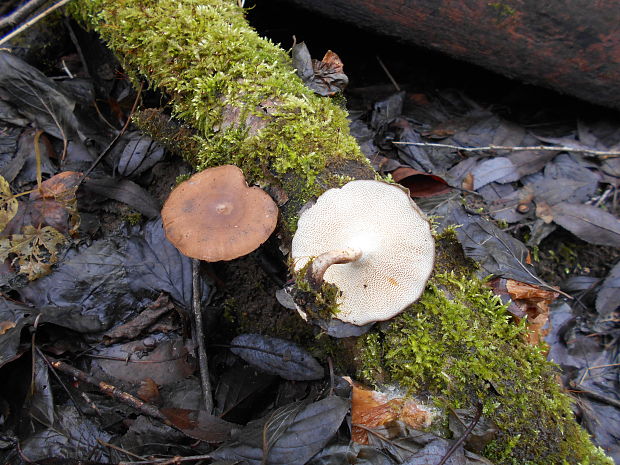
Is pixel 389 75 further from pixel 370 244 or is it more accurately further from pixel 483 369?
pixel 483 369

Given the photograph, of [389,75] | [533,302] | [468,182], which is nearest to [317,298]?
[533,302]

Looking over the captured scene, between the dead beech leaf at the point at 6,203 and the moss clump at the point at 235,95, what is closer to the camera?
the moss clump at the point at 235,95

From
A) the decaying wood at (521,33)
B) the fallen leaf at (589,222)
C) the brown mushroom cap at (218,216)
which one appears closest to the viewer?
the brown mushroom cap at (218,216)

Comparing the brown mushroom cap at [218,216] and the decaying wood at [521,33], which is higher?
the decaying wood at [521,33]

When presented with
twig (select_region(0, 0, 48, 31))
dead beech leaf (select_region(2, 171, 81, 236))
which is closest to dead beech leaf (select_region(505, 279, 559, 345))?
dead beech leaf (select_region(2, 171, 81, 236))

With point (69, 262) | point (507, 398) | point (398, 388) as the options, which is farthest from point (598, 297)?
point (69, 262)

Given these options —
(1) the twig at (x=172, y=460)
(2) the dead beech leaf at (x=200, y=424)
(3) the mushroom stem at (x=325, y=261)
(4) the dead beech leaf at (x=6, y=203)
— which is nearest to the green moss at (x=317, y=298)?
(3) the mushroom stem at (x=325, y=261)

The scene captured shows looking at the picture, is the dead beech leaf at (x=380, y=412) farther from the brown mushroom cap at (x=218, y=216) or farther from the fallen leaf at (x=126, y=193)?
the fallen leaf at (x=126, y=193)

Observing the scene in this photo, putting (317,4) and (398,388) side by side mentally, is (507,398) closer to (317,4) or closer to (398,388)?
(398,388)
